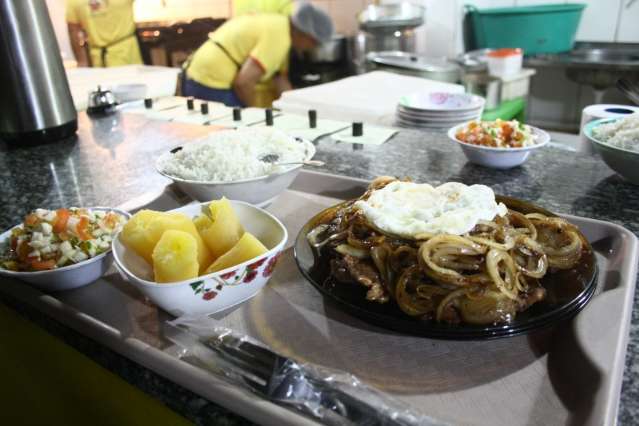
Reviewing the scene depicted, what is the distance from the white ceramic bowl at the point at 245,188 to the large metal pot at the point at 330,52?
14.0 ft

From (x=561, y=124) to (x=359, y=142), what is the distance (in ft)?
11.2

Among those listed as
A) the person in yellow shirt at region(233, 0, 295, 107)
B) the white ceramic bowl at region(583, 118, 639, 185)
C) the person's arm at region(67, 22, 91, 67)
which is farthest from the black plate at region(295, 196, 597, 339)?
the person's arm at region(67, 22, 91, 67)

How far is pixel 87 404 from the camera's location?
0.95 metres

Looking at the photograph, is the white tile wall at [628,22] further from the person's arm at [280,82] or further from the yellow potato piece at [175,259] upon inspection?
the yellow potato piece at [175,259]

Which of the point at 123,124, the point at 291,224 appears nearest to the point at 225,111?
the point at 123,124

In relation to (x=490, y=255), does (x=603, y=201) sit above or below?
below

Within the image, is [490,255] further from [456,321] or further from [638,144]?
[638,144]

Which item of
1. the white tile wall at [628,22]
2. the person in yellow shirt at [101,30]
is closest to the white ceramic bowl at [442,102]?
the white tile wall at [628,22]

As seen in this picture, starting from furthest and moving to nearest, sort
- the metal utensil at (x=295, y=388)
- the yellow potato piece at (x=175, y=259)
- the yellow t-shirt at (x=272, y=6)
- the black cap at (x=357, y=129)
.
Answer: the yellow t-shirt at (x=272, y=6) < the black cap at (x=357, y=129) < the yellow potato piece at (x=175, y=259) < the metal utensil at (x=295, y=388)

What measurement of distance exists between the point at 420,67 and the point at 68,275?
309 cm

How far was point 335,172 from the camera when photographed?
61.1 inches

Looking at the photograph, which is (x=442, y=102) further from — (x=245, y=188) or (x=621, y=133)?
(x=245, y=188)

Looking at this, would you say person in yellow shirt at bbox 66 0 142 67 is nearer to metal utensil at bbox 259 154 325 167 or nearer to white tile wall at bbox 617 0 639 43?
white tile wall at bbox 617 0 639 43

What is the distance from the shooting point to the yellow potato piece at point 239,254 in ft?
2.63
